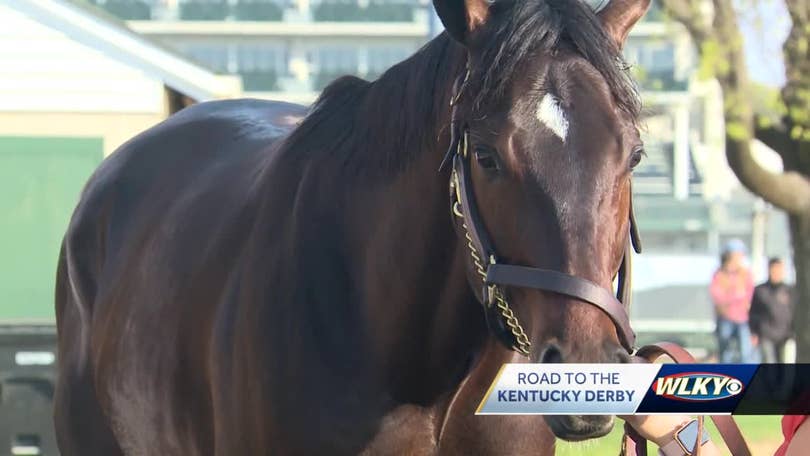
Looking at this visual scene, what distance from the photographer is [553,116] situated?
310cm

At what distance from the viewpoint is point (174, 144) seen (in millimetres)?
5379

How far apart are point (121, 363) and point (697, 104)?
5820cm

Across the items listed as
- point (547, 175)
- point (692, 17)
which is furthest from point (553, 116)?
point (692, 17)

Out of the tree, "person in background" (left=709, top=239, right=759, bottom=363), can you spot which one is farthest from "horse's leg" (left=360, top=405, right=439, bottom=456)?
"person in background" (left=709, top=239, right=759, bottom=363)

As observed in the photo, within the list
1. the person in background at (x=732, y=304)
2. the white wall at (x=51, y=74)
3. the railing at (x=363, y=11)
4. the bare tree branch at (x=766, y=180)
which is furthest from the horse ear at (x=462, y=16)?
the railing at (x=363, y=11)

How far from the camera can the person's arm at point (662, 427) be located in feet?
11.0

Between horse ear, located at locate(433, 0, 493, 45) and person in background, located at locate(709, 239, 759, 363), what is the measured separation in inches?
535

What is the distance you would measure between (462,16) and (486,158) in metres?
0.39

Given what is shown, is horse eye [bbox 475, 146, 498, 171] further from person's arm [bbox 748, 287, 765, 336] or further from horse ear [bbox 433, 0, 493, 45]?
person's arm [bbox 748, 287, 765, 336]

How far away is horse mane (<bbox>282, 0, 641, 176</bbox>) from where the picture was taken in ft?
10.5

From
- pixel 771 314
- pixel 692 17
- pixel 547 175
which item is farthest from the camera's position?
pixel 771 314

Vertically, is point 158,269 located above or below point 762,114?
above

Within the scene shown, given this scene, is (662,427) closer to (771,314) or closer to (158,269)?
(158,269)

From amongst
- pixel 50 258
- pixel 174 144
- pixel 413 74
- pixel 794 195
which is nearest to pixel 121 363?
pixel 174 144
